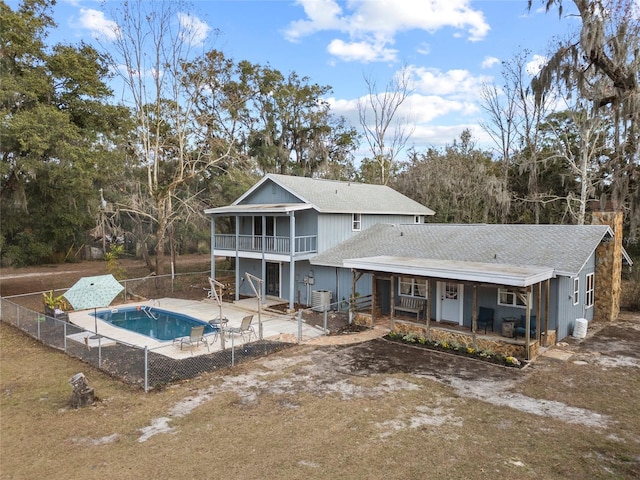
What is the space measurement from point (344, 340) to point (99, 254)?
32.2 m

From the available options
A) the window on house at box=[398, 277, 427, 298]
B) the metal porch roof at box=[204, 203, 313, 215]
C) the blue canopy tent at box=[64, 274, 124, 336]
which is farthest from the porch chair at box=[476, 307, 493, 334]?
the blue canopy tent at box=[64, 274, 124, 336]

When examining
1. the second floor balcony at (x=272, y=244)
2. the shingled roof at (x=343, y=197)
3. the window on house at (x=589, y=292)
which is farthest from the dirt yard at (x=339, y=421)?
the shingled roof at (x=343, y=197)

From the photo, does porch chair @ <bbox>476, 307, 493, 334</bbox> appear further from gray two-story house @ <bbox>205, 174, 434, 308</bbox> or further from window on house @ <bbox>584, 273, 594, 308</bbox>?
Result: gray two-story house @ <bbox>205, 174, 434, 308</bbox>

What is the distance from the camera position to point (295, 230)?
20.8 metres

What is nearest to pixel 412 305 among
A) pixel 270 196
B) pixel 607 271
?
pixel 607 271

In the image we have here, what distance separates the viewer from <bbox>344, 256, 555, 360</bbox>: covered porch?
474 inches

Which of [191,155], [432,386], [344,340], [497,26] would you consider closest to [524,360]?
[432,386]

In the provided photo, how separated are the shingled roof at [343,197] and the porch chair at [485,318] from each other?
837cm

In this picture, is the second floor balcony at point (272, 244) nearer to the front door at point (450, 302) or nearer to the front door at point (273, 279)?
the front door at point (273, 279)

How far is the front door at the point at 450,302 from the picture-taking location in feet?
49.2

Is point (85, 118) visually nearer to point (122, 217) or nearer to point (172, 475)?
point (122, 217)

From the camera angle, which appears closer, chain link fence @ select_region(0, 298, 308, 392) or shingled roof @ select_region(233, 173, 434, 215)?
chain link fence @ select_region(0, 298, 308, 392)

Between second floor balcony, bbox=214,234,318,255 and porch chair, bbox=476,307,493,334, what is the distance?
8.25m

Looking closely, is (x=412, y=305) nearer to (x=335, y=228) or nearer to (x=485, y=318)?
(x=485, y=318)
